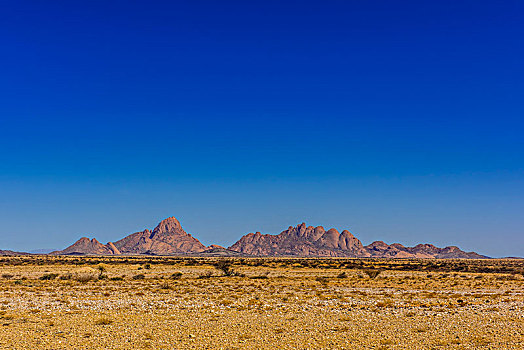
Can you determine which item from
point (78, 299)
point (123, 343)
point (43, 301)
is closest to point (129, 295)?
point (78, 299)

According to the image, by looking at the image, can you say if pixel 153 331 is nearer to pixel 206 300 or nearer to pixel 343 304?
pixel 206 300

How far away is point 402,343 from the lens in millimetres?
13945

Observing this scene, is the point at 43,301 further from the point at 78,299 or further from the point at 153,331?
the point at 153,331

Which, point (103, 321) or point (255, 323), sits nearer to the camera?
point (103, 321)

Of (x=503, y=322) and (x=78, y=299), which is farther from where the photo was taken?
(x=78, y=299)

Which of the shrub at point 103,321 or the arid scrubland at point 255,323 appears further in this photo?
the shrub at point 103,321

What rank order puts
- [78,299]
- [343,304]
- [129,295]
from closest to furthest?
[343,304] → [78,299] → [129,295]

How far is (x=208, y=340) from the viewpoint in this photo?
14.4 m

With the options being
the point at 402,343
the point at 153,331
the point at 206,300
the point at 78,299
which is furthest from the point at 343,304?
the point at 78,299

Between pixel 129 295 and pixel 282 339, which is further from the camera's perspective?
pixel 129 295

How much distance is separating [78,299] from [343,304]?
15.2m

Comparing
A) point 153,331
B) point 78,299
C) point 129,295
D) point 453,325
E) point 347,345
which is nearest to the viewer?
point 347,345

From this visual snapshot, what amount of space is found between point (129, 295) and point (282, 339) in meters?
16.2

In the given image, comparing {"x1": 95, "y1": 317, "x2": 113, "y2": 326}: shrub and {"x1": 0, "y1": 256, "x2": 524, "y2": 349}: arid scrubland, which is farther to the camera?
{"x1": 95, "y1": 317, "x2": 113, "y2": 326}: shrub
